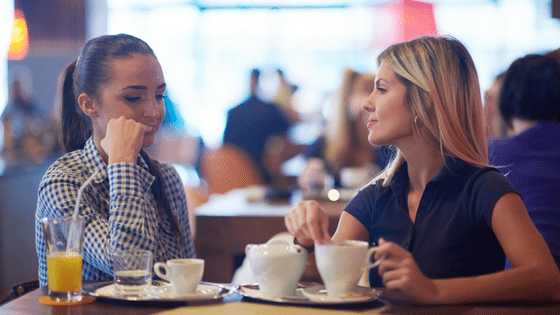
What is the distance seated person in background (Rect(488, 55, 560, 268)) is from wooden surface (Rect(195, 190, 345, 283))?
2.20ft

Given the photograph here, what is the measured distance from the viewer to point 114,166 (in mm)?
1231

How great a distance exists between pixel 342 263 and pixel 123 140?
59 cm

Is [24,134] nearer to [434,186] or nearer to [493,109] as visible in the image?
[493,109]

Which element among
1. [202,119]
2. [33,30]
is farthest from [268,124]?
[33,30]

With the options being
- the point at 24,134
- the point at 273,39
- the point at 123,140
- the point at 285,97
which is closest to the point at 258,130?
the point at 285,97

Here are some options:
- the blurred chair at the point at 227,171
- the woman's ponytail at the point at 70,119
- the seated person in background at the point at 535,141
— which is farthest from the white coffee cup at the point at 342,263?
the blurred chair at the point at 227,171

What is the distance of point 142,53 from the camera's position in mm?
1424

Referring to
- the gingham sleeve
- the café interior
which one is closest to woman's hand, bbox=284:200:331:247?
the gingham sleeve

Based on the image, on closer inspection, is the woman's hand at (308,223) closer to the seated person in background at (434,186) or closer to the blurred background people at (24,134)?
the seated person in background at (434,186)

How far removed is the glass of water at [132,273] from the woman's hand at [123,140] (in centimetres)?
32

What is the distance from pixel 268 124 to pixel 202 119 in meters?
2.75

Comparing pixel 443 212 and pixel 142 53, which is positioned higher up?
pixel 142 53

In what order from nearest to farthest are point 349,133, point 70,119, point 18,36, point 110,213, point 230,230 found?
point 110,213 < point 70,119 < point 230,230 < point 349,133 < point 18,36

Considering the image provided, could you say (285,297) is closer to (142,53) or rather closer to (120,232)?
(120,232)
